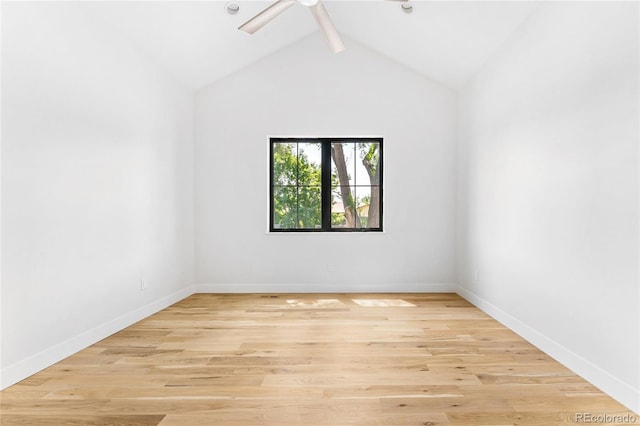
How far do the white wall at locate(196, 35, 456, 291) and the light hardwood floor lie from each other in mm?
1212

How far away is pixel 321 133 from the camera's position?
4.74 metres

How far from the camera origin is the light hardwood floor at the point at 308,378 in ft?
6.09

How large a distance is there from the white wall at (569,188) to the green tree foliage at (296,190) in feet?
6.50

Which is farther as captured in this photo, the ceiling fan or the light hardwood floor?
the ceiling fan

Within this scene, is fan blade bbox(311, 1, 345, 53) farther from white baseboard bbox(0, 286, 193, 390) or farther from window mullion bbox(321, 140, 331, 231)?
white baseboard bbox(0, 286, 193, 390)

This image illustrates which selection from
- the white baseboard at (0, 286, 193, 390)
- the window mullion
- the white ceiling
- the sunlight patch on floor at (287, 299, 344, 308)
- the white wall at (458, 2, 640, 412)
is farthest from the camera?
the window mullion

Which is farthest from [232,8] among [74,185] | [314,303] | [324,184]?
[314,303]

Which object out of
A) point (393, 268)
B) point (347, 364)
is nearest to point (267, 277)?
point (393, 268)

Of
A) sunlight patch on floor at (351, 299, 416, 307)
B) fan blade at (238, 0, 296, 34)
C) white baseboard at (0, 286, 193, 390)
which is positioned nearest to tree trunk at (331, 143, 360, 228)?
sunlight patch on floor at (351, 299, 416, 307)

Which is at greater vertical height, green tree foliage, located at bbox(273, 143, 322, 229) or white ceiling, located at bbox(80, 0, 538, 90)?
white ceiling, located at bbox(80, 0, 538, 90)

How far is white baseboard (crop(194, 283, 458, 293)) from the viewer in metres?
4.68

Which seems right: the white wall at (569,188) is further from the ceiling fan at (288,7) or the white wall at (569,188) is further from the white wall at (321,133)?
the ceiling fan at (288,7)

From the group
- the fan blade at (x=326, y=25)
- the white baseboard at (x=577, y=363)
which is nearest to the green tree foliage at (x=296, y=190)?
the fan blade at (x=326, y=25)

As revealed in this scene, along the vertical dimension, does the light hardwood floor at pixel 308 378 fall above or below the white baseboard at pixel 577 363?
below
